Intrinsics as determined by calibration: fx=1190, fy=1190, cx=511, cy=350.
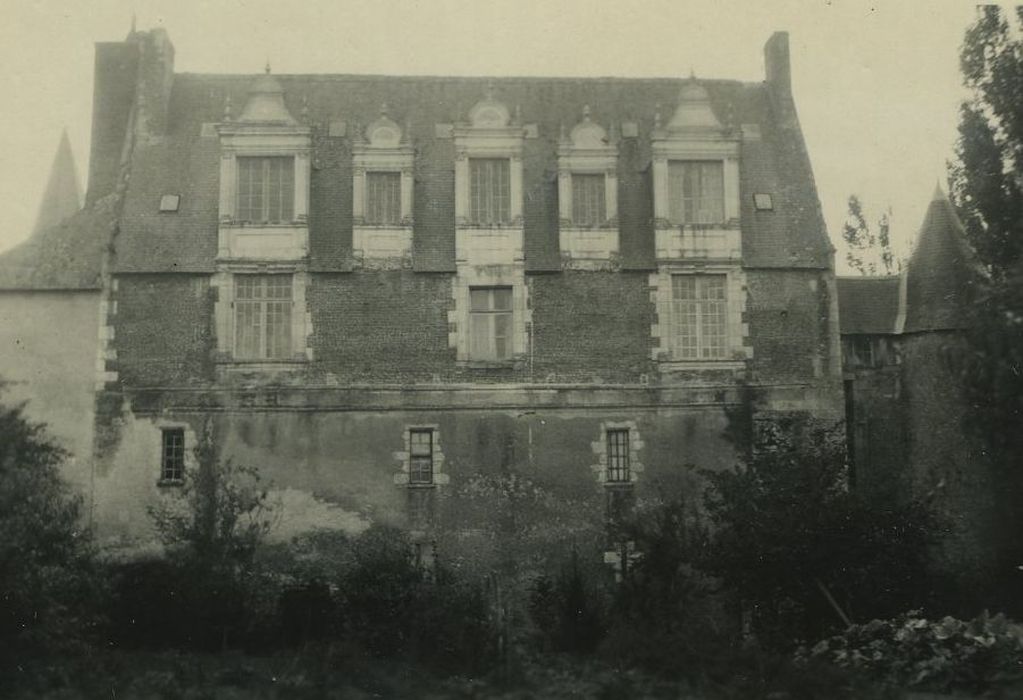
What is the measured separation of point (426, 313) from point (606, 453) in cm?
473

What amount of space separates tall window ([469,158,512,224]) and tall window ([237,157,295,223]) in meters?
3.81

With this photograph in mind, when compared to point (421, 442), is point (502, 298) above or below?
above

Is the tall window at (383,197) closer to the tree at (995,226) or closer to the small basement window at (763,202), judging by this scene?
the small basement window at (763,202)

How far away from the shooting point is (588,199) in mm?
25656

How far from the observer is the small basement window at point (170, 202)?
82.7 feet

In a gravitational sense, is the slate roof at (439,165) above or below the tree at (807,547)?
above

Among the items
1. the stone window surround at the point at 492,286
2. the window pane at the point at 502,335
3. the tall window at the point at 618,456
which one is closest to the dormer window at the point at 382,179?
the stone window surround at the point at 492,286

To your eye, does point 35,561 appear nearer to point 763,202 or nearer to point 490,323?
point 490,323

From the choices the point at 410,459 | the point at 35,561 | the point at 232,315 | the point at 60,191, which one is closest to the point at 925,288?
the point at 410,459

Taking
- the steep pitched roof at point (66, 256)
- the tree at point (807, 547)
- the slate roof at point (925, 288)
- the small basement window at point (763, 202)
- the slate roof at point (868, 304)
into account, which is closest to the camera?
the tree at point (807, 547)

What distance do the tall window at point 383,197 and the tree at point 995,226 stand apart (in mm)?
12005

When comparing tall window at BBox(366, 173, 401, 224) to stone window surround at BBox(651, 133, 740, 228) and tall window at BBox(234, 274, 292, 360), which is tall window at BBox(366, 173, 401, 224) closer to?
tall window at BBox(234, 274, 292, 360)

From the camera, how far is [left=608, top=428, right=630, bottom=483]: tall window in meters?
24.6

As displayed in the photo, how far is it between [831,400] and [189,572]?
1337cm
